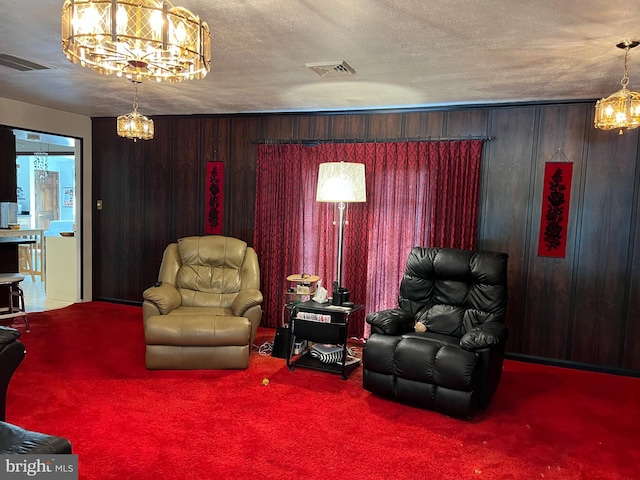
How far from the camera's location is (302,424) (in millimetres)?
2947

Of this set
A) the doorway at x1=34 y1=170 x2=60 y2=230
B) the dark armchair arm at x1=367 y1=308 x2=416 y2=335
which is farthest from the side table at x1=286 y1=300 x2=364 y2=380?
the doorway at x1=34 y1=170 x2=60 y2=230

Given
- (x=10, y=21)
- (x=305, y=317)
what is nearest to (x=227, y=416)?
(x=305, y=317)

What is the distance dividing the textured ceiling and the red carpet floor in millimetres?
2368

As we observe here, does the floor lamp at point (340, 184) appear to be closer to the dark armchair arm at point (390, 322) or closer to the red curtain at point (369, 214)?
the dark armchair arm at point (390, 322)

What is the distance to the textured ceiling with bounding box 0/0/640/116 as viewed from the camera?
2.31 metres

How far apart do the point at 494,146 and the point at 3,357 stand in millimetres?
4116

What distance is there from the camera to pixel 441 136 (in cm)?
453

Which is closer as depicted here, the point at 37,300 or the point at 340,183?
the point at 340,183

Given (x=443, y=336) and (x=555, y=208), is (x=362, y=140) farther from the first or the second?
(x=443, y=336)

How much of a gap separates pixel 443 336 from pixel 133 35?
2.90 m

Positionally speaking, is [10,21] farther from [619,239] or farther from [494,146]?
[619,239]

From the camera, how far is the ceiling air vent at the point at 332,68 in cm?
321

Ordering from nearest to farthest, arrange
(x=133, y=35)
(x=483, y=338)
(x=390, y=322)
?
(x=133, y=35), (x=483, y=338), (x=390, y=322)

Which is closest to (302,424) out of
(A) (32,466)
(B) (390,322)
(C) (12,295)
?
(B) (390,322)
